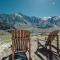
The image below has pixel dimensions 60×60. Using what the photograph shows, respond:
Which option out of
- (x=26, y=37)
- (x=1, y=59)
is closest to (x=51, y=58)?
(x=26, y=37)

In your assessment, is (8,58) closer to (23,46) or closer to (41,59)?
(23,46)

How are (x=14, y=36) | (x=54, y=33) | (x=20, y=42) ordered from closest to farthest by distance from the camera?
(x=14, y=36), (x=20, y=42), (x=54, y=33)

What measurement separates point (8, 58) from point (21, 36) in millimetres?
2297

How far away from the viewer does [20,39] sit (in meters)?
11.1

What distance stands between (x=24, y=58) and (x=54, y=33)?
317 centimetres

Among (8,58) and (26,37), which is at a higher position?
(26,37)

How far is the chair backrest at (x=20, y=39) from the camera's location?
1063 cm

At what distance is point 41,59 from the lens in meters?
11.4

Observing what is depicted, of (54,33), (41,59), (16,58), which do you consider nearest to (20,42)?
(16,58)

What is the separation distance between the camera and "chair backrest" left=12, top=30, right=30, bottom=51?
10630mm

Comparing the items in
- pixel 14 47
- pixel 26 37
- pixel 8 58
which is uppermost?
pixel 26 37

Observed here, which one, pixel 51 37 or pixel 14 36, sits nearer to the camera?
pixel 14 36

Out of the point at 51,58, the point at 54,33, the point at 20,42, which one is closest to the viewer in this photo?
the point at 51,58

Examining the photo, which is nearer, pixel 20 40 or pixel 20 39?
pixel 20 39
